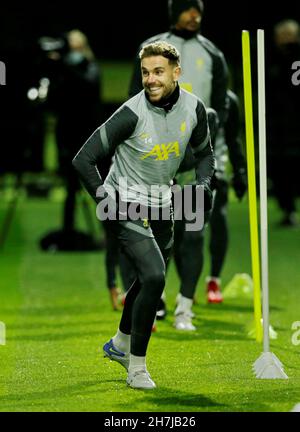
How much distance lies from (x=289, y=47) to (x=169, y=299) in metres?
6.75

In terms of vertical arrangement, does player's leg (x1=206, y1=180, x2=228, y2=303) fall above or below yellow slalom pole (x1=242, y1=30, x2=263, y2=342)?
below

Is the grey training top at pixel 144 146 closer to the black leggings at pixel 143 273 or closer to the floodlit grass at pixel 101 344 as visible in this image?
the black leggings at pixel 143 273

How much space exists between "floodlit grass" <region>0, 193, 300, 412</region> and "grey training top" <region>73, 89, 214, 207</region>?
3.78 feet

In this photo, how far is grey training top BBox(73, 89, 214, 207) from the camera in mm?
7000

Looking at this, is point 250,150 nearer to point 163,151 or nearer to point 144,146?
point 163,151

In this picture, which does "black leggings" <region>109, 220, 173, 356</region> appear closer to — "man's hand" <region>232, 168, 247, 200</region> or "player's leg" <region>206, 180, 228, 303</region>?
"man's hand" <region>232, 168, 247, 200</region>

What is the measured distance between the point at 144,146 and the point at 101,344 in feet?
7.13

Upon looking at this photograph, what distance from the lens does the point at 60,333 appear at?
31.0 feet

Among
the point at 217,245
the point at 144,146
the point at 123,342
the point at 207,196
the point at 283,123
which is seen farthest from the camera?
the point at 283,123

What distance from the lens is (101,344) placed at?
8812 mm

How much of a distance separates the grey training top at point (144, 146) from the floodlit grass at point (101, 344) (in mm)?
1152

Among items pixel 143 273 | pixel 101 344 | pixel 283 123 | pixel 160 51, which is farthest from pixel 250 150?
pixel 283 123

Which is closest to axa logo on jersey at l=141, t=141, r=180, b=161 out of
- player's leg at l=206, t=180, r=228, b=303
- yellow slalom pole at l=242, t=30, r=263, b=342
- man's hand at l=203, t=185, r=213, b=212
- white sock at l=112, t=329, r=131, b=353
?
man's hand at l=203, t=185, r=213, b=212

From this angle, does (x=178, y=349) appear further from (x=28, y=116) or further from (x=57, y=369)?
(x=28, y=116)
